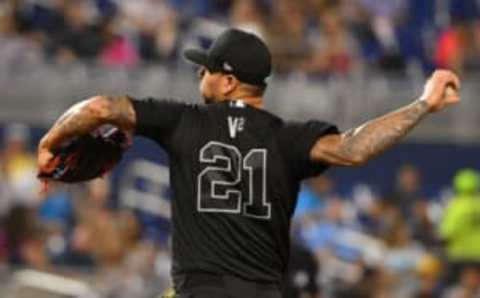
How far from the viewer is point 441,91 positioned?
22.8 ft

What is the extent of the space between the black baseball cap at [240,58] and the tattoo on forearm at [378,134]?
17.7 inches

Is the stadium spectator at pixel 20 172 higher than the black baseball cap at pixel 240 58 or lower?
higher

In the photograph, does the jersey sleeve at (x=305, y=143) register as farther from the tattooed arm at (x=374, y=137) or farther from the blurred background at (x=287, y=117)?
the blurred background at (x=287, y=117)

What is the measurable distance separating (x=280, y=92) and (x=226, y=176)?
1079 centimetres

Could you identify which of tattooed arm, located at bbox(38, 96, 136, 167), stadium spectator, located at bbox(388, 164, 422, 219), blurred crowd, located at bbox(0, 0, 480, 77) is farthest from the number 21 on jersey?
blurred crowd, located at bbox(0, 0, 480, 77)

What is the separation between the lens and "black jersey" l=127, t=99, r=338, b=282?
6.85 meters

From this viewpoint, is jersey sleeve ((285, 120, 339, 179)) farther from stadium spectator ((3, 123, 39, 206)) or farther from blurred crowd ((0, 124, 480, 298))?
stadium spectator ((3, 123, 39, 206))

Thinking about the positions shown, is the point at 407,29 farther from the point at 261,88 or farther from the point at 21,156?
the point at 261,88

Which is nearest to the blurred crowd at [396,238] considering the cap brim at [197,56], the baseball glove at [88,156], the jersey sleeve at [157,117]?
the baseball glove at [88,156]

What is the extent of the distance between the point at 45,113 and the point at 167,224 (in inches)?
68.1

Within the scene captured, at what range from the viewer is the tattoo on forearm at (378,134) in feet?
22.2

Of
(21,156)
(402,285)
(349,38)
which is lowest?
(402,285)

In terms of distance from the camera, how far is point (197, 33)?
709 inches

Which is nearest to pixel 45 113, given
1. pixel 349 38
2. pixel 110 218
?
pixel 110 218
